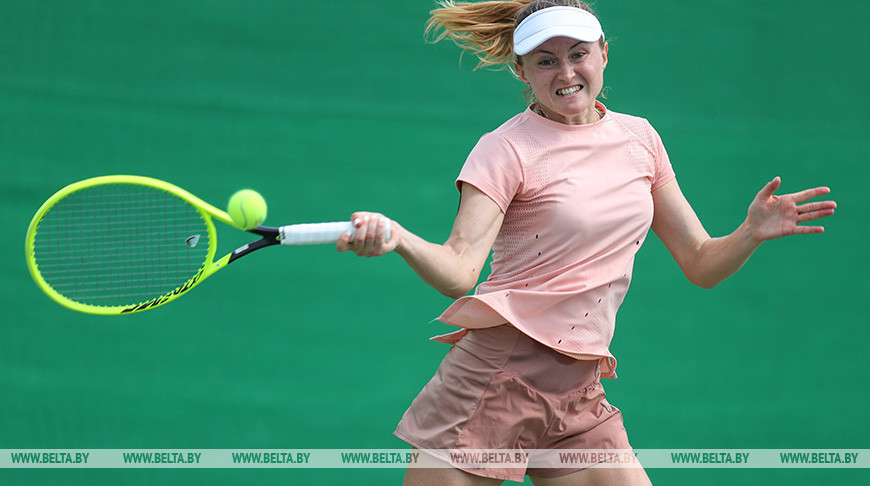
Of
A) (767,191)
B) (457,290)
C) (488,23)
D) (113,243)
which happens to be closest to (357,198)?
(113,243)

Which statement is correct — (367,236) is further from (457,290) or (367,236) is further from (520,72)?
(520,72)

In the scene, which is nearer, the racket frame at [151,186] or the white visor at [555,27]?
the racket frame at [151,186]

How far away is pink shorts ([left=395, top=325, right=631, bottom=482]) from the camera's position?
210 cm

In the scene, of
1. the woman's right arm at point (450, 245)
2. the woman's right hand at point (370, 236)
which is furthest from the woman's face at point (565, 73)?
the woman's right hand at point (370, 236)

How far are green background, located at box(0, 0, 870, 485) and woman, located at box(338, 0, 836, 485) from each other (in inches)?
50.3

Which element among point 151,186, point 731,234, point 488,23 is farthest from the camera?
point 488,23

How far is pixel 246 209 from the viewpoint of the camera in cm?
183

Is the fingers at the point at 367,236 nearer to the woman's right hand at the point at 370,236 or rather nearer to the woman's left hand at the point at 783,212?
the woman's right hand at the point at 370,236

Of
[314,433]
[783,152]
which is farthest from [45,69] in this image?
[783,152]

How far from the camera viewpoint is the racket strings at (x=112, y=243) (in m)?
2.54

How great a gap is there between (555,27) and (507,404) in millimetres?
796

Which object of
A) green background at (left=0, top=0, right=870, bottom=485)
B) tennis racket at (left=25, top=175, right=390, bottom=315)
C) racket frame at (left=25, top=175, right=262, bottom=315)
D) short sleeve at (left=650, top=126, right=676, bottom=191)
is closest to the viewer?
racket frame at (left=25, top=175, right=262, bottom=315)

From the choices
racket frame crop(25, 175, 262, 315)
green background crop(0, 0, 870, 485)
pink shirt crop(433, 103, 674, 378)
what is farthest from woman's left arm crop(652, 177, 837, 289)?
green background crop(0, 0, 870, 485)

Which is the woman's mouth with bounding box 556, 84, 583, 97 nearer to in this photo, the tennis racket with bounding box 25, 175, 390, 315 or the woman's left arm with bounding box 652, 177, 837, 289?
the woman's left arm with bounding box 652, 177, 837, 289
